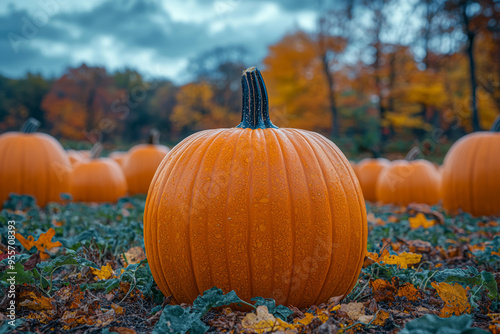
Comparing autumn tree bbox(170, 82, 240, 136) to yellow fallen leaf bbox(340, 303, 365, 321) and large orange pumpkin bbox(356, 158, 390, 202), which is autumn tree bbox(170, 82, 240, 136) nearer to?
large orange pumpkin bbox(356, 158, 390, 202)

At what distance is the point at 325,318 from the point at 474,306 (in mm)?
731

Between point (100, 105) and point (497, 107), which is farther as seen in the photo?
point (100, 105)

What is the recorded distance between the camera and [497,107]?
19.6m

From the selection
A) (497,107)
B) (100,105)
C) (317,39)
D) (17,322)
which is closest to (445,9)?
(497,107)

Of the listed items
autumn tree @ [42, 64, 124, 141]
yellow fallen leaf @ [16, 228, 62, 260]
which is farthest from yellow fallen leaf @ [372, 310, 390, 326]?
autumn tree @ [42, 64, 124, 141]

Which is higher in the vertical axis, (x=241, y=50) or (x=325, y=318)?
(x=241, y=50)

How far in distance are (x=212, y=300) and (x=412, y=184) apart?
5.77 m

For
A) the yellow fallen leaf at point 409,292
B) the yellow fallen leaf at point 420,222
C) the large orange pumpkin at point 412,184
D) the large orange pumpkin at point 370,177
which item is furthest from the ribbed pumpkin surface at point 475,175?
the yellow fallen leaf at point 409,292

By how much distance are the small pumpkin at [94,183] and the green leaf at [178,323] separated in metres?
5.46

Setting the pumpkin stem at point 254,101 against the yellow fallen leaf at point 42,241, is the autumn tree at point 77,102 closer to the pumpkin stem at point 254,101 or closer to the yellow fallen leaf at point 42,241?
the yellow fallen leaf at point 42,241

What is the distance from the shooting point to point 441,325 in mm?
1267

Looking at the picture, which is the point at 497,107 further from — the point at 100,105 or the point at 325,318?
the point at 100,105

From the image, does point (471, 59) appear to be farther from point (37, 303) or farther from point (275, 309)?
point (37, 303)

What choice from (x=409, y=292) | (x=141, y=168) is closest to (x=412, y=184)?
(x=409, y=292)
